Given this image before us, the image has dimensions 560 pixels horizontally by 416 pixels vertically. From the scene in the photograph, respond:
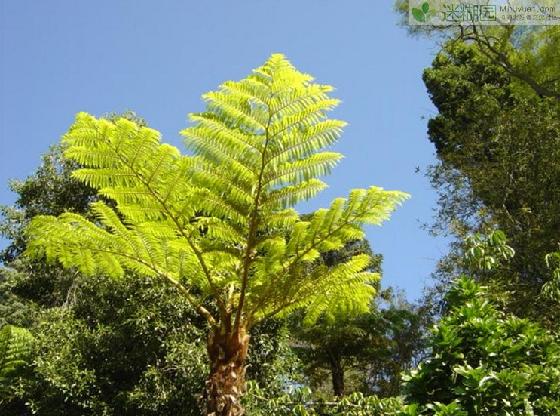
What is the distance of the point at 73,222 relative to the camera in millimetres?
4820

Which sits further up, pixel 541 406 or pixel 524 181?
pixel 524 181

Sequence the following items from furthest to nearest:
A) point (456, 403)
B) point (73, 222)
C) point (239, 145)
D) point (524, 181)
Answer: point (524, 181) → point (73, 222) → point (239, 145) → point (456, 403)

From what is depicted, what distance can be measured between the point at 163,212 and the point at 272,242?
94 cm

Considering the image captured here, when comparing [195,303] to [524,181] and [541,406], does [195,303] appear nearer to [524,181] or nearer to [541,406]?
[541,406]

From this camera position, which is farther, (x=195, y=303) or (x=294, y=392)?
(x=294, y=392)

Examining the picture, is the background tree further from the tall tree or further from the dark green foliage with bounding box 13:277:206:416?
the tall tree

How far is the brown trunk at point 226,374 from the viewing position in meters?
4.19

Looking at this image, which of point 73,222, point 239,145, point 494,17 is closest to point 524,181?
point 494,17

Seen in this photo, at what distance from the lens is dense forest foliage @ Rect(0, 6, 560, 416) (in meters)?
3.98

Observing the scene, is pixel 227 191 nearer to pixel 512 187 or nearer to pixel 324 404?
pixel 324 404
